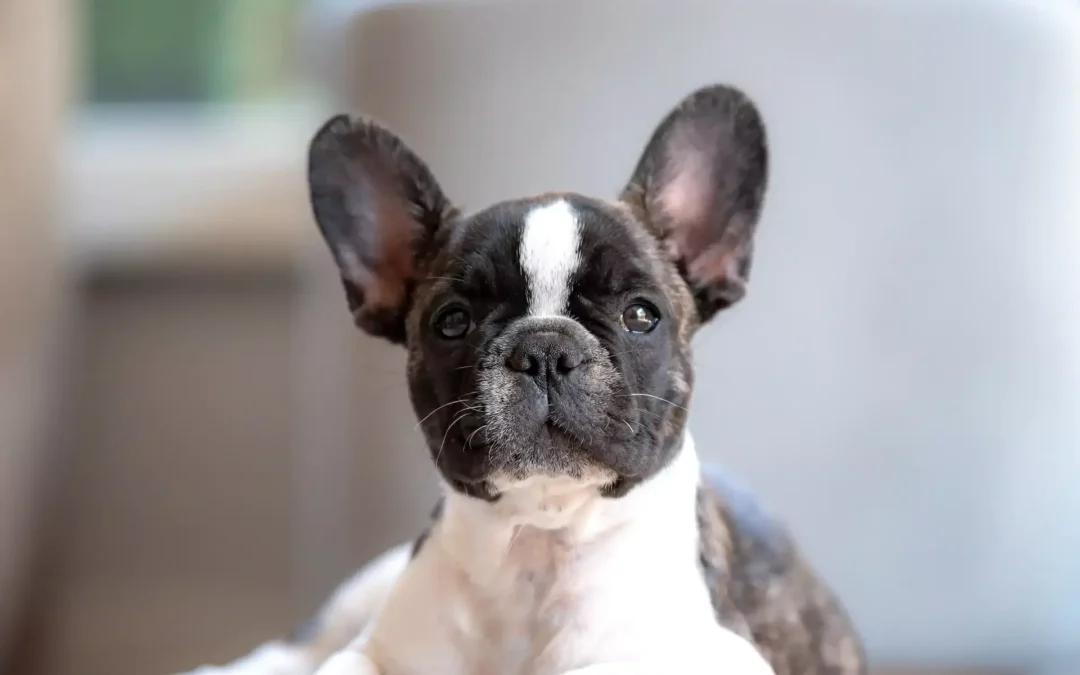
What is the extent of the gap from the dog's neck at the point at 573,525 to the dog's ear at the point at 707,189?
170 mm

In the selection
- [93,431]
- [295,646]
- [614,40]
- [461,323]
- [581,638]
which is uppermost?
[614,40]

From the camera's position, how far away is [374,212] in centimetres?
107

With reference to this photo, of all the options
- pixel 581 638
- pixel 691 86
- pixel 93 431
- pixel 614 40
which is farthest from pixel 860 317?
pixel 93 431

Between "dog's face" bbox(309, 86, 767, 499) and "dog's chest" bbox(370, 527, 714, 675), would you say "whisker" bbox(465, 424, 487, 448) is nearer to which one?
"dog's face" bbox(309, 86, 767, 499)

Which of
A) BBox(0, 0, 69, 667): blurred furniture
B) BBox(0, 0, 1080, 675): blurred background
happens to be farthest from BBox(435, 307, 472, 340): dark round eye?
BBox(0, 0, 69, 667): blurred furniture

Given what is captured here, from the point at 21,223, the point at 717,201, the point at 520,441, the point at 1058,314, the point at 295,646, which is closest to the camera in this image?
the point at 520,441

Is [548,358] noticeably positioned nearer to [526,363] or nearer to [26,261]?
[526,363]

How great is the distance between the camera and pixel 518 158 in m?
1.80

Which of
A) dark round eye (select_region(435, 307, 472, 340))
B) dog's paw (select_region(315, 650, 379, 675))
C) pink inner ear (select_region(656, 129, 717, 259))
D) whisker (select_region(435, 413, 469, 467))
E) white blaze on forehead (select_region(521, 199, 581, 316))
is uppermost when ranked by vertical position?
pink inner ear (select_region(656, 129, 717, 259))

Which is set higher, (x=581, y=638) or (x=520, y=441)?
(x=520, y=441)

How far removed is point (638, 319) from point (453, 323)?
0.16m

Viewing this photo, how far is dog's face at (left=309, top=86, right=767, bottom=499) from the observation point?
2.88 ft

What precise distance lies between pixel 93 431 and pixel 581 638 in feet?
6.34

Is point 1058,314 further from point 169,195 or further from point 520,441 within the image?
point 169,195
